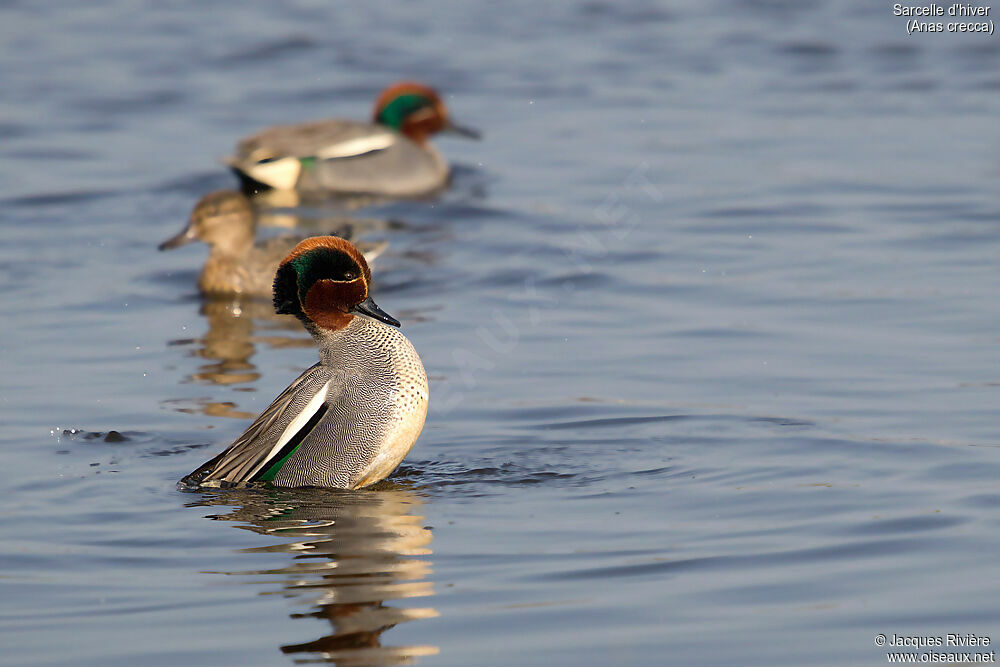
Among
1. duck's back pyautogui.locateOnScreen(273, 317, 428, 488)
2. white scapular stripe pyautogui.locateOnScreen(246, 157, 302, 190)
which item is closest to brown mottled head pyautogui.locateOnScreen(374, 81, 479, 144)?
white scapular stripe pyautogui.locateOnScreen(246, 157, 302, 190)

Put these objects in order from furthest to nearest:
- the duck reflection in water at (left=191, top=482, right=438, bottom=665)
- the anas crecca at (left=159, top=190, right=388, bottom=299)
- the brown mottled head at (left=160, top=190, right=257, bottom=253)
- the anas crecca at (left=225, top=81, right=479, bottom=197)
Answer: the anas crecca at (left=225, top=81, right=479, bottom=197) → the brown mottled head at (left=160, top=190, right=257, bottom=253) → the anas crecca at (left=159, top=190, right=388, bottom=299) → the duck reflection in water at (left=191, top=482, right=438, bottom=665)

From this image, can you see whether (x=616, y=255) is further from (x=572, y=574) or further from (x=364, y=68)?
(x=364, y=68)

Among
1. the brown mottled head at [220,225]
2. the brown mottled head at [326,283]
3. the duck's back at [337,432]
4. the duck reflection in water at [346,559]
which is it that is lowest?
the duck reflection in water at [346,559]

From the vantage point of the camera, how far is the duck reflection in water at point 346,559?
4.57 metres

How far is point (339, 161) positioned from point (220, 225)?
3055mm

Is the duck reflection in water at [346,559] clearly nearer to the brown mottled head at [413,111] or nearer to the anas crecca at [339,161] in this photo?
the anas crecca at [339,161]

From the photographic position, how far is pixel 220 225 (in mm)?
11086

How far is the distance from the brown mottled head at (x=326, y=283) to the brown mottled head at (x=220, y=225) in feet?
14.9

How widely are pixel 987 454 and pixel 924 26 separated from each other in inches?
553

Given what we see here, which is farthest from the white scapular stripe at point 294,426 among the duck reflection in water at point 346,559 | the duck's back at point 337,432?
the duck reflection in water at point 346,559

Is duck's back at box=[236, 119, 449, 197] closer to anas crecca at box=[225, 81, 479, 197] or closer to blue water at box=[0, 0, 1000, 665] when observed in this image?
anas crecca at box=[225, 81, 479, 197]

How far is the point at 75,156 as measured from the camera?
47.9 ft

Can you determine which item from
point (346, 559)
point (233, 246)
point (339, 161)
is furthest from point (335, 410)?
point (339, 161)

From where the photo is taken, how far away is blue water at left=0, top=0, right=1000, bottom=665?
4.79 m
